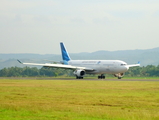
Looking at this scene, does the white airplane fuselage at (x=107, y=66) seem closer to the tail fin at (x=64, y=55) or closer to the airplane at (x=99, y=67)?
the airplane at (x=99, y=67)

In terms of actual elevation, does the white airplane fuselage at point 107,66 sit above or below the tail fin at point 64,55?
below

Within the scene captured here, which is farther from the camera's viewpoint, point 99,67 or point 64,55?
point 64,55

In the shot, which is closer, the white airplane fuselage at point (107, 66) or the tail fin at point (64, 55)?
the white airplane fuselage at point (107, 66)

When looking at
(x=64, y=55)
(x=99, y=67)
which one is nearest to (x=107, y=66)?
(x=99, y=67)

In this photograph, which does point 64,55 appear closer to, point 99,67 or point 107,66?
point 99,67

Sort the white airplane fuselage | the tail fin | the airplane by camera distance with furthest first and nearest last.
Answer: the tail fin
the airplane
the white airplane fuselage

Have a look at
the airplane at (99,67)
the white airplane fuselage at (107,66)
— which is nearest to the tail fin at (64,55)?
the airplane at (99,67)

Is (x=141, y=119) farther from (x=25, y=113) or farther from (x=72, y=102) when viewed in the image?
(x=72, y=102)

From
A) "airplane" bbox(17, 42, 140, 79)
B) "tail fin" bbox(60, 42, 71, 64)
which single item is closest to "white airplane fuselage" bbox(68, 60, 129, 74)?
"airplane" bbox(17, 42, 140, 79)

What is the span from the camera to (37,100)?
2980cm

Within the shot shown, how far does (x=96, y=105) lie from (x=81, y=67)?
55.6m

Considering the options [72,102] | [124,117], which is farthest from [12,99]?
[124,117]

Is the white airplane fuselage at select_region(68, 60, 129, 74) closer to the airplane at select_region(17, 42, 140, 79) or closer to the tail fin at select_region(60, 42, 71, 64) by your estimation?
the airplane at select_region(17, 42, 140, 79)

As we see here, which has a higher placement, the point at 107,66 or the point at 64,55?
the point at 64,55
